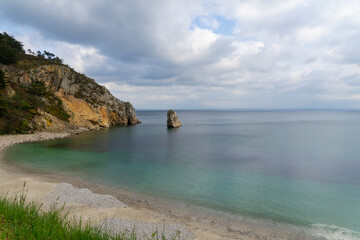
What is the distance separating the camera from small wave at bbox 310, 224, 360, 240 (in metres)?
11.6

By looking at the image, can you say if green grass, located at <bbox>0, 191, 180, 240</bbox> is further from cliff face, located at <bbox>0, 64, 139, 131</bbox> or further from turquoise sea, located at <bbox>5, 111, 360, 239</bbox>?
cliff face, located at <bbox>0, 64, 139, 131</bbox>

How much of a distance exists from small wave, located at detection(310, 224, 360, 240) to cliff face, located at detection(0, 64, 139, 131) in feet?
179

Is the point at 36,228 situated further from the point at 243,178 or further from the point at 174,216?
the point at 243,178

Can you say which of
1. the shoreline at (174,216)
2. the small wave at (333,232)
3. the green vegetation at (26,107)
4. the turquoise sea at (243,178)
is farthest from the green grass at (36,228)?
the green vegetation at (26,107)

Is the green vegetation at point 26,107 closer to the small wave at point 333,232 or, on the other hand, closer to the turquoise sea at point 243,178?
the turquoise sea at point 243,178

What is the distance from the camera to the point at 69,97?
66.2 meters


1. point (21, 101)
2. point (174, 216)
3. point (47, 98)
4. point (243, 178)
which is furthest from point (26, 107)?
point (243, 178)

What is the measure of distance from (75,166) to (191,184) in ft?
49.5

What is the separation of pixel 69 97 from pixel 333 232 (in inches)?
2855

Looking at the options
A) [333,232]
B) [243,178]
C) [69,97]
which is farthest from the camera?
[69,97]

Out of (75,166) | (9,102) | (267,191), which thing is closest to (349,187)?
(267,191)

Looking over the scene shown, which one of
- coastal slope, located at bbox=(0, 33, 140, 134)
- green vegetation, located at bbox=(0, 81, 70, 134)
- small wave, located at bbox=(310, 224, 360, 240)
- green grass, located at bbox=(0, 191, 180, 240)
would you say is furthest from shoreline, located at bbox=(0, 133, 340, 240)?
coastal slope, located at bbox=(0, 33, 140, 134)

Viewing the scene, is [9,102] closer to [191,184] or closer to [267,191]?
[191,184]

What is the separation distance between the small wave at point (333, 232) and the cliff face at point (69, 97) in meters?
54.7
